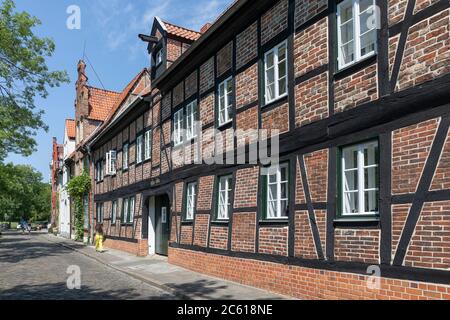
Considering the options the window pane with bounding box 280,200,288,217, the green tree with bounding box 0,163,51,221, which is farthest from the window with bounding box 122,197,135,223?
the green tree with bounding box 0,163,51,221

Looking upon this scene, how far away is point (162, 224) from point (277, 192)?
9.43 meters

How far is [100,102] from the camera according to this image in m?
33.9

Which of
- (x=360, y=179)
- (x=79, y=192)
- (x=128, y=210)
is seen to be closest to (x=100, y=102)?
(x=79, y=192)

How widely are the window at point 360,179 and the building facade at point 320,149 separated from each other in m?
0.02

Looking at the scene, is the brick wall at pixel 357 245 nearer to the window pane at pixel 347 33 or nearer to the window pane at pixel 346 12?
the window pane at pixel 347 33

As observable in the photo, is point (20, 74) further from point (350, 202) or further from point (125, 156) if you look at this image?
point (350, 202)

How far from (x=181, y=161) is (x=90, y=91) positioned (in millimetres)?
20533

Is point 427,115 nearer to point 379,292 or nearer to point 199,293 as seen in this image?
point 379,292

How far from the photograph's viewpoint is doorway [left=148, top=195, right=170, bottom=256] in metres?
18.0

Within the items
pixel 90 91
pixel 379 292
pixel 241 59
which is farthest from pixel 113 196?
pixel 379 292

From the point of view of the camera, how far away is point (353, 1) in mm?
7988

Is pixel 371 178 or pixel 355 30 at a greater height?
pixel 355 30

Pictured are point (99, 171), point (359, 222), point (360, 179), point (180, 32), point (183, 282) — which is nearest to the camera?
point (359, 222)

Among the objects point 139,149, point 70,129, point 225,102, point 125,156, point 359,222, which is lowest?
point 359,222
